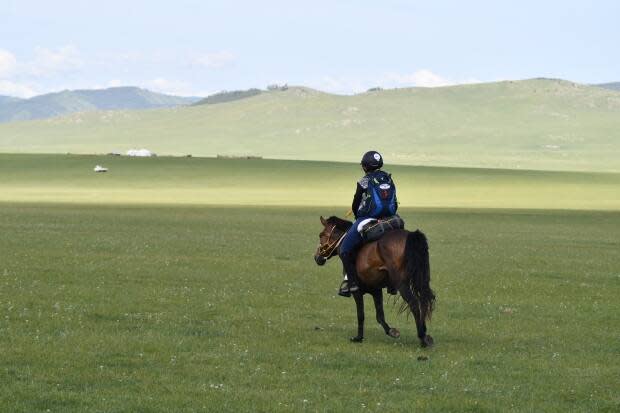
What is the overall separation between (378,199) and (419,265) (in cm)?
135

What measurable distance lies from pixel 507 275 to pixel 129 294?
11439 mm

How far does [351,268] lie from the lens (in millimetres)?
15859

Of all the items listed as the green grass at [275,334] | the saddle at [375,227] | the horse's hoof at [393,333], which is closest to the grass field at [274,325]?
the green grass at [275,334]

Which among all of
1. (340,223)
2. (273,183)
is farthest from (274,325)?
(273,183)

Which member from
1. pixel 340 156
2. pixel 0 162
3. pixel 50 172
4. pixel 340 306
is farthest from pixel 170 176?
pixel 340 306

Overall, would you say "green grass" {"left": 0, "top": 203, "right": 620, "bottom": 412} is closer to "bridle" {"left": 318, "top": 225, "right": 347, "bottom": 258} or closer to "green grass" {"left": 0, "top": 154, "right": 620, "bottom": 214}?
"bridle" {"left": 318, "top": 225, "right": 347, "bottom": 258}

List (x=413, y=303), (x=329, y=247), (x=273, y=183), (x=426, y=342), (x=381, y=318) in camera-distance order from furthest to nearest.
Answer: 1. (x=273, y=183)
2. (x=329, y=247)
3. (x=381, y=318)
4. (x=426, y=342)
5. (x=413, y=303)

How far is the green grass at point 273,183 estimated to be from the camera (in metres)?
85.5

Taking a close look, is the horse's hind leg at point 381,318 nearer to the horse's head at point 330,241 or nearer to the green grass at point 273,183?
the horse's head at point 330,241

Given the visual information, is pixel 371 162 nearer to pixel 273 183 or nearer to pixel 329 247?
pixel 329 247

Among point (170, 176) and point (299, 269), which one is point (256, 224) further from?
point (170, 176)

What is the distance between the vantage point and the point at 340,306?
20625mm

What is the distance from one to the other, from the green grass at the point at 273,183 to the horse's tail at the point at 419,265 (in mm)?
60949

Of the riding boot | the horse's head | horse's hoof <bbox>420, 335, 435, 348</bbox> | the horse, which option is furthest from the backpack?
horse's hoof <bbox>420, 335, 435, 348</bbox>
